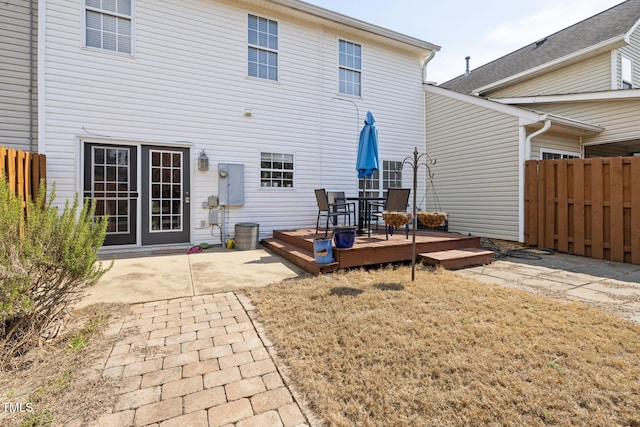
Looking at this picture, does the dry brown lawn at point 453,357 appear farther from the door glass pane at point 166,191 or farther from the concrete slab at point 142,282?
the door glass pane at point 166,191

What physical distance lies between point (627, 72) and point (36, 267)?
13790 mm

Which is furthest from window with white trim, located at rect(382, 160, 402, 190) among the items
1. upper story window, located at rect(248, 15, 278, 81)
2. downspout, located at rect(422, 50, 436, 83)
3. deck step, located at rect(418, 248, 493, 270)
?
upper story window, located at rect(248, 15, 278, 81)

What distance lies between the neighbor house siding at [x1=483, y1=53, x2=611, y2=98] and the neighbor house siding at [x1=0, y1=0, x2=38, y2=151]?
13.4 metres

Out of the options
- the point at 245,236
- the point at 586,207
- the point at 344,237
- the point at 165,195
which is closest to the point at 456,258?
the point at 344,237

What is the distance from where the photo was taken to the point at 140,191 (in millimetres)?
6117

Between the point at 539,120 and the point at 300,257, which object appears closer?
the point at 300,257

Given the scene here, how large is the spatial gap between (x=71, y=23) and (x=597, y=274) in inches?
388

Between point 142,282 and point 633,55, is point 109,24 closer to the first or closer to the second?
point 142,282

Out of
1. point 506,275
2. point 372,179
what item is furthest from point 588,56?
point 506,275

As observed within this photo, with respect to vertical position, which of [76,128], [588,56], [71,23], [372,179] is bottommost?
[372,179]

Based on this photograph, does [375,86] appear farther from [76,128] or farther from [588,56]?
[76,128]

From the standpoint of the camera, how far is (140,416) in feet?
5.19

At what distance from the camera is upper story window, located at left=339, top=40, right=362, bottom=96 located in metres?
8.30

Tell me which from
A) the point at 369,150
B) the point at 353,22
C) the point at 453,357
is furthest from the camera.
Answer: the point at 353,22
